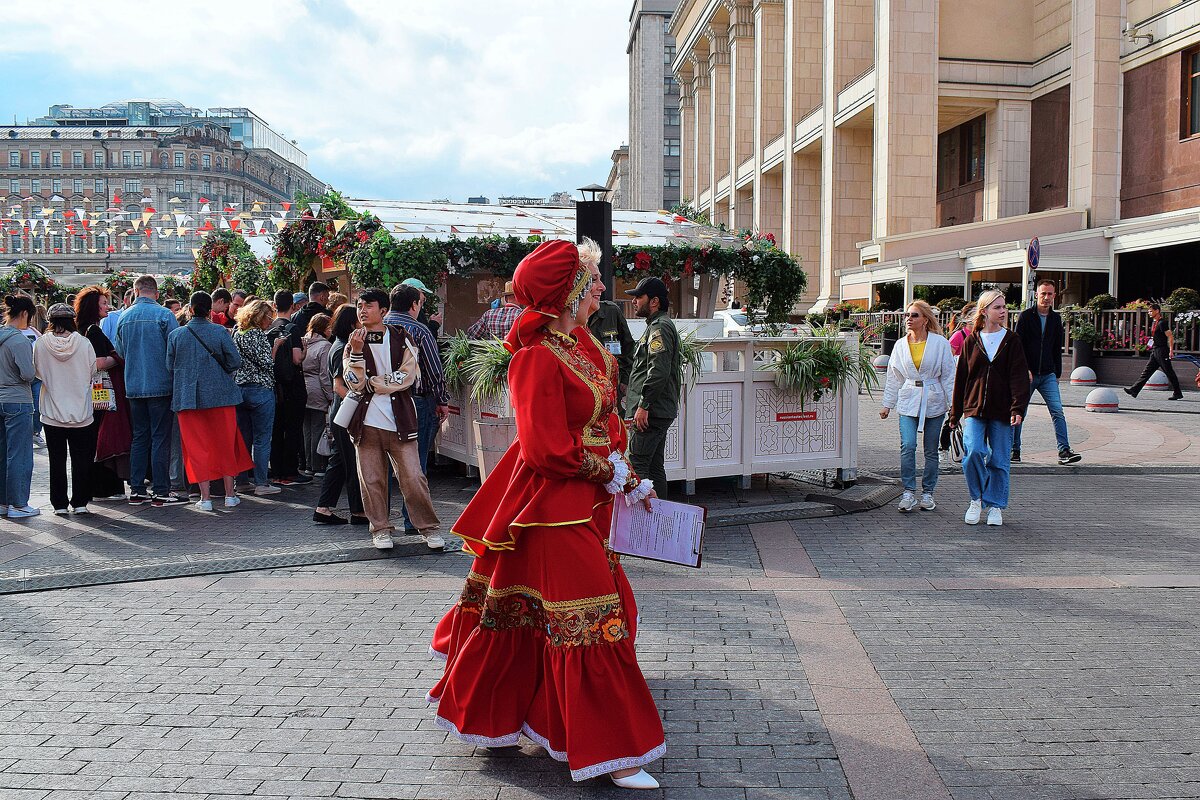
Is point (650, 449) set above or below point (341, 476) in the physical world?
above

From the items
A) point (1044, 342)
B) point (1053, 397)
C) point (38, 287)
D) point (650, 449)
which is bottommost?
point (650, 449)

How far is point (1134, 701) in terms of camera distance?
4.25m

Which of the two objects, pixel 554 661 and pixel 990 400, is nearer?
pixel 554 661

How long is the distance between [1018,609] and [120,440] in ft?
26.3

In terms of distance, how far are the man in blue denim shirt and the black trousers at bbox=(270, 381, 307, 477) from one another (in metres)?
1.23

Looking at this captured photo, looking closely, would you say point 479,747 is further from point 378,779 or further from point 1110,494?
point 1110,494

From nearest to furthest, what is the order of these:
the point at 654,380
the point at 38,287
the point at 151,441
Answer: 1. the point at 654,380
2. the point at 151,441
3. the point at 38,287

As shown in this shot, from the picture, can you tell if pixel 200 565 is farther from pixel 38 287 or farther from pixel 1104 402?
pixel 38 287

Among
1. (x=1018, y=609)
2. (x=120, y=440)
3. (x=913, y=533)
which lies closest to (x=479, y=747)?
(x=1018, y=609)

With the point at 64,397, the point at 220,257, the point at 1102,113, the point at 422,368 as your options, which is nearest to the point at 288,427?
the point at 64,397

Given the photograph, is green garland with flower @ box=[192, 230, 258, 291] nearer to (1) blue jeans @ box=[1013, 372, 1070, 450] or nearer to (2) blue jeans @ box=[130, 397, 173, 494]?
(2) blue jeans @ box=[130, 397, 173, 494]

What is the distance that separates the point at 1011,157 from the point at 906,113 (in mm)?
4319

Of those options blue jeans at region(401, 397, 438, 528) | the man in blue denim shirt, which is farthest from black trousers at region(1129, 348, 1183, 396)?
the man in blue denim shirt

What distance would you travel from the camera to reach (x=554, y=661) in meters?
3.51
